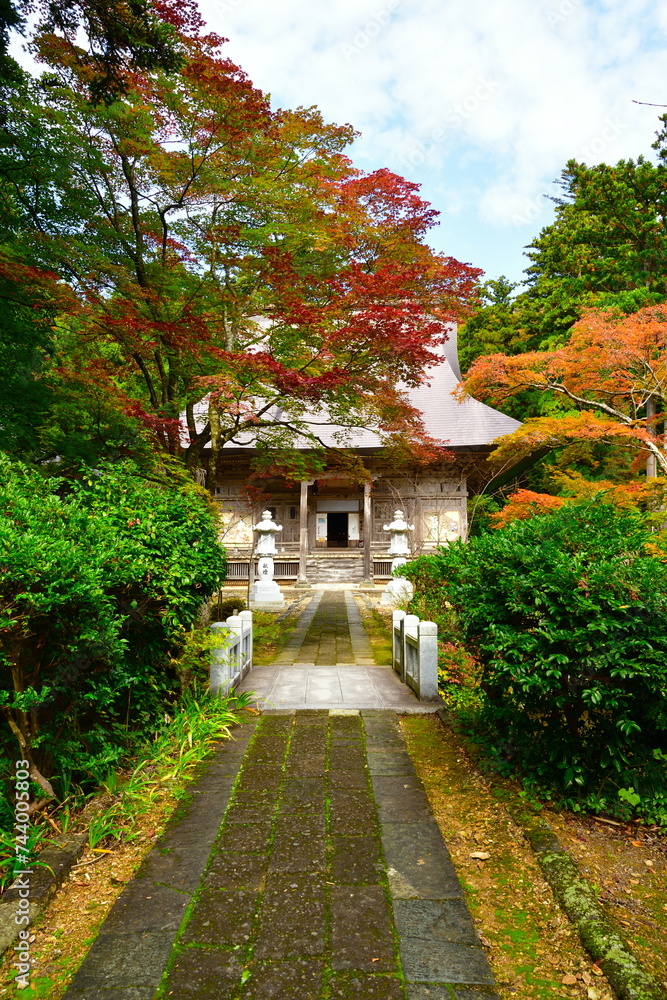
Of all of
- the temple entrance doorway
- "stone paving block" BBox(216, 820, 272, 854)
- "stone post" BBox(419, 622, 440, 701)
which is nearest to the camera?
"stone paving block" BBox(216, 820, 272, 854)

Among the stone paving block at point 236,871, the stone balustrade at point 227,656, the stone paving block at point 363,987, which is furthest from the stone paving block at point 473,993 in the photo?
the stone balustrade at point 227,656

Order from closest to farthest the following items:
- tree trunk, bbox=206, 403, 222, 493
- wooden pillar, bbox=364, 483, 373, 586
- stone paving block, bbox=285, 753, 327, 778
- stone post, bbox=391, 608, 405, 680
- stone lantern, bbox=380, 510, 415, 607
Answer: stone paving block, bbox=285, 753, 327, 778
stone post, bbox=391, 608, 405, 680
tree trunk, bbox=206, 403, 222, 493
stone lantern, bbox=380, 510, 415, 607
wooden pillar, bbox=364, 483, 373, 586

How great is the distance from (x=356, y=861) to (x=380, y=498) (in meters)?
16.1

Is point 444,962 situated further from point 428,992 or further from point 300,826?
point 300,826

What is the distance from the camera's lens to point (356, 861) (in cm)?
279

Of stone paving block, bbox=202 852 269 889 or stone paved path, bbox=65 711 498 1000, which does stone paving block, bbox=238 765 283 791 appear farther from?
stone paving block, bbox=202 852 269 889

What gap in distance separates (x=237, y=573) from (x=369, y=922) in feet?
53.3

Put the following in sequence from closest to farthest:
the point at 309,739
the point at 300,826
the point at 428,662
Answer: the point at 300,826
the point at 309,739
the point at 428,662

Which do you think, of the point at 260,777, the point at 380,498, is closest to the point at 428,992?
the point at 260,777

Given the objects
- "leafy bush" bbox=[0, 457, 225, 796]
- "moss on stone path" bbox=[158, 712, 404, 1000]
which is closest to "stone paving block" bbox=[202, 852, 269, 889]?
"moss on stone path" bbox=[158, 712, 404, 1000]

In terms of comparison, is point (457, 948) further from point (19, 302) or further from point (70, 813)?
point (19, 302)

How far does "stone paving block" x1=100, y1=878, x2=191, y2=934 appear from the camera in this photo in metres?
2.35

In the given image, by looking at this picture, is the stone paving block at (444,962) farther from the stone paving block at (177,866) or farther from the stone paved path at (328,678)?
the stone paved path at (328,678)

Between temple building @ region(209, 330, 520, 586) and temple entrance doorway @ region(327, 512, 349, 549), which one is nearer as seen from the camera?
temple building @ region(209, 330, 520, 586)
